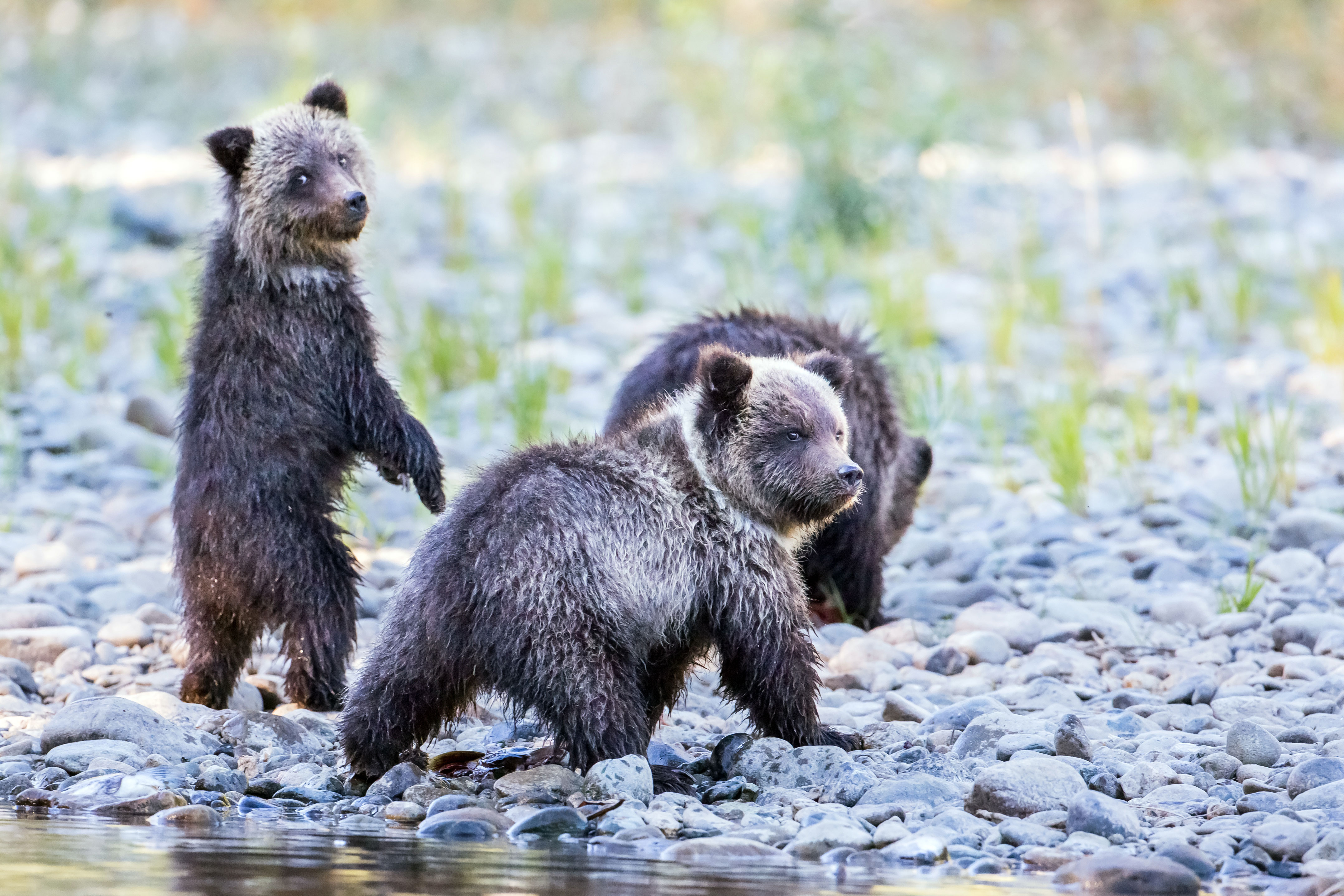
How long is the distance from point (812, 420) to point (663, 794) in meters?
1.41

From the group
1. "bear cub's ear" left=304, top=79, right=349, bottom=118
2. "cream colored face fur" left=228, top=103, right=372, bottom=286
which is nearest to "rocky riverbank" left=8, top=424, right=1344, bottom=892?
"cream colored face fur" left=228, top=103, right=372, bottom=286

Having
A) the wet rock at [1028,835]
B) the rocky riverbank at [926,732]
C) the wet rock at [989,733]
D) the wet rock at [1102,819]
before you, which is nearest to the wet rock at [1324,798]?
the rocky riverbank at [926,732]

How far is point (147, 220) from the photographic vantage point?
13719 millimetres

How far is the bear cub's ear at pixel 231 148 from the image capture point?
20.7 ft

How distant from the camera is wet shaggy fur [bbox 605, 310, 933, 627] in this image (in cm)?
714

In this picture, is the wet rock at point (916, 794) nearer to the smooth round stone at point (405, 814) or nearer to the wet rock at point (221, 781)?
the smooth round stone at point (405, 814)

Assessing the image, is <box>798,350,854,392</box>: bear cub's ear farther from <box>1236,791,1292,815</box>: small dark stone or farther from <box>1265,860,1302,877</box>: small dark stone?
<box>1265,860,1302,877</box>: small dark stone

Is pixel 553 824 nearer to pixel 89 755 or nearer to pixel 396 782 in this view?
pixel 396 782

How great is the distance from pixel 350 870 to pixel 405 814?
75 centimetres

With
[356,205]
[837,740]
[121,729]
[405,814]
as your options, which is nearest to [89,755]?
[121,729]

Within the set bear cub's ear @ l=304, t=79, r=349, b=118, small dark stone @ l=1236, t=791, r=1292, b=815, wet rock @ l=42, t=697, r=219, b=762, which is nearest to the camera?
small dark stone @ l=1236, t=791, r=1292, b=815

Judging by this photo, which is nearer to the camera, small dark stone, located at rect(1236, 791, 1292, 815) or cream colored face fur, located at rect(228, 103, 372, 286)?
small dark stone, located at rect(1236, 791, 1292, 815)

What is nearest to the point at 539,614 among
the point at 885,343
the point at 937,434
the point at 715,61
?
the point at 937,434

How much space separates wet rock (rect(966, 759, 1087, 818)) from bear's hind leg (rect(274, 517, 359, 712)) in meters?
2.37
